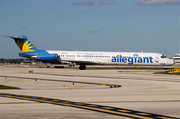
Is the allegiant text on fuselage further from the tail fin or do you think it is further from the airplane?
the tail fin

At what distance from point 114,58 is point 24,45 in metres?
22.4

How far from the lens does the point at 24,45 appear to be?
66.1m

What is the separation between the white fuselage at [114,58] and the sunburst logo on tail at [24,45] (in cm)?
560

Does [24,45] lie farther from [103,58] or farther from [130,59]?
[130,59]

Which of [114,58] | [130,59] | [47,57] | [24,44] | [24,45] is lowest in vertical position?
[130,59]

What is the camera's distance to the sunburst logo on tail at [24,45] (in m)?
66.1

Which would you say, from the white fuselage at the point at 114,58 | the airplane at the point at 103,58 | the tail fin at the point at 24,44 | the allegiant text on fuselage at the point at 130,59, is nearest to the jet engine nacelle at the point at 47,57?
the airplane at the point at 103,58

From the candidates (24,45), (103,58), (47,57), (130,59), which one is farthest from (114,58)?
(24,45)

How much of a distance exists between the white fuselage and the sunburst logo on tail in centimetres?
560

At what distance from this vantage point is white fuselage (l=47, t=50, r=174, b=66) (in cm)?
6419

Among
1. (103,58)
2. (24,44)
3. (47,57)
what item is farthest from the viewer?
(24,44)

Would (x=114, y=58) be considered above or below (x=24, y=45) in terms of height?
below

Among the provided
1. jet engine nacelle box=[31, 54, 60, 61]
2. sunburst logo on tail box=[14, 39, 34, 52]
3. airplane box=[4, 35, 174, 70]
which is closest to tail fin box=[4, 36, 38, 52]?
sunburst logo on tail box=[14, 39, 34, 52]

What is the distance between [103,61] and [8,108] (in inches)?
2040
